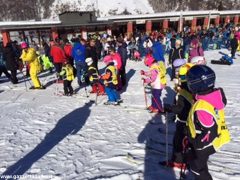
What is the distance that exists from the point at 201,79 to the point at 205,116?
415mm

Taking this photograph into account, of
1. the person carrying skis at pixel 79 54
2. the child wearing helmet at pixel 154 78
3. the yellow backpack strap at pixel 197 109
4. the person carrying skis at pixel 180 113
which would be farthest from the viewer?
the person carrying skis at pixel 79 54

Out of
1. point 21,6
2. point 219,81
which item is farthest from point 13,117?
point 21,6

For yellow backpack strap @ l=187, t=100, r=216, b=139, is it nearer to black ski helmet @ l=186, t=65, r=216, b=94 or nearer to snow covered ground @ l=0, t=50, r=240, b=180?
black ski helmet @ l=186, t=65, r=216, b=94

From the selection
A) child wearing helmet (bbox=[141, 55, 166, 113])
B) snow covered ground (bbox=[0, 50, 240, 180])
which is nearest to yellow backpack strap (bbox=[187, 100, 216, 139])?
snow covered ground (bbox=[0, 50, 240, 180])

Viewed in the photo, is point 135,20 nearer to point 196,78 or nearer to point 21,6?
point 196,78

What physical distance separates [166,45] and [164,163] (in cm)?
1712

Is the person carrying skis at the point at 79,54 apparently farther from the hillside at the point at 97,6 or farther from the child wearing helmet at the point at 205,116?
the hillside at the point at 97,6

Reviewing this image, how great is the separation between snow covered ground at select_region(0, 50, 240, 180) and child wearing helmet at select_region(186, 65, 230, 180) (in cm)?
137

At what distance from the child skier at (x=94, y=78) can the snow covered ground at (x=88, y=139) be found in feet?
1.65

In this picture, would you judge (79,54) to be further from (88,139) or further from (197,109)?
(197,109)

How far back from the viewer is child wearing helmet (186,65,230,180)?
3.13 meters

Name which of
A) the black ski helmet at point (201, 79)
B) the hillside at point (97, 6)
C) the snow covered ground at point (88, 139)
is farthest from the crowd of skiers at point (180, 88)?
the hillside at point (97, 6)

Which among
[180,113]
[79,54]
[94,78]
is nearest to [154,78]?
[180,113]

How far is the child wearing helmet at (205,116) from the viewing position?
313 cm
